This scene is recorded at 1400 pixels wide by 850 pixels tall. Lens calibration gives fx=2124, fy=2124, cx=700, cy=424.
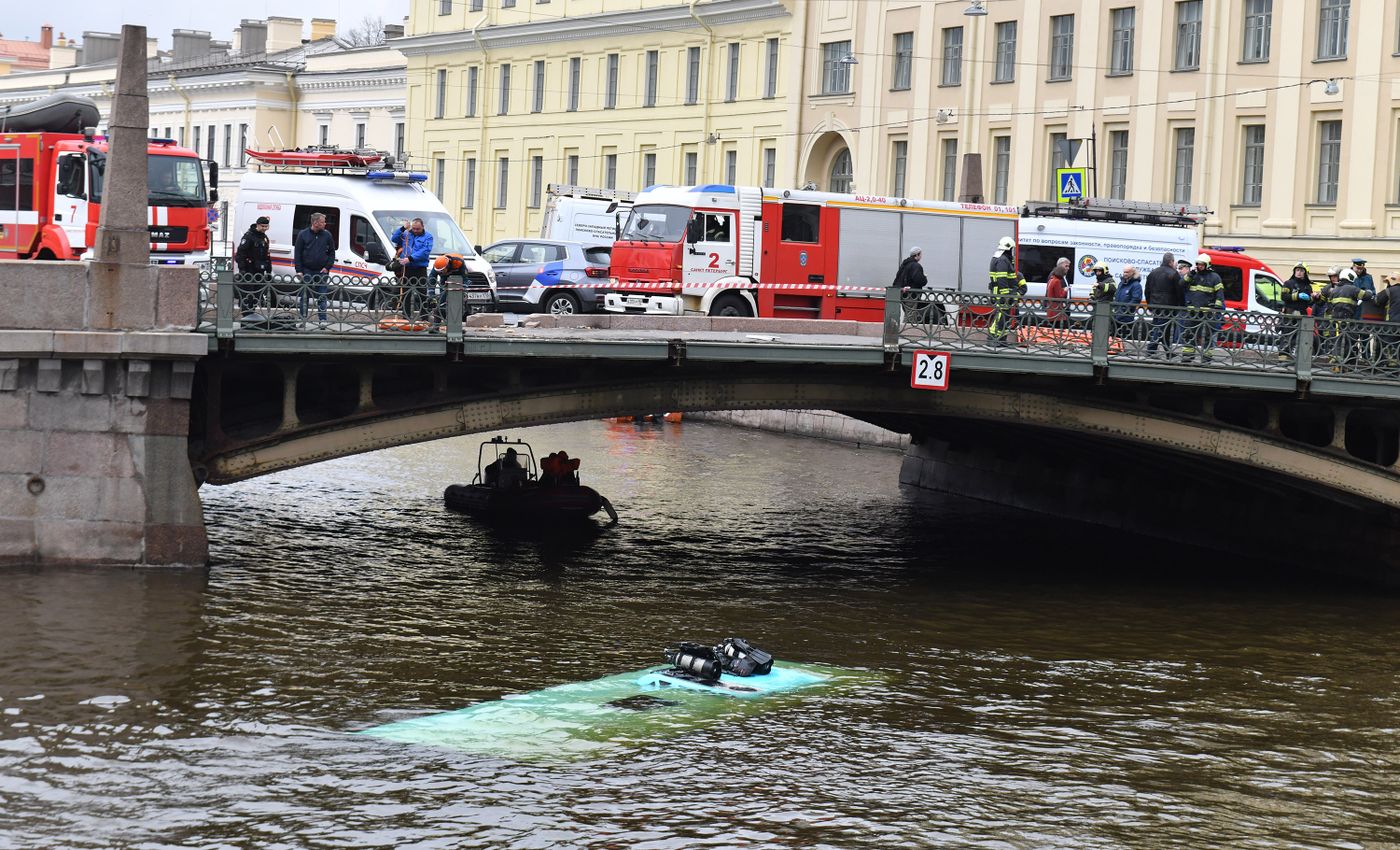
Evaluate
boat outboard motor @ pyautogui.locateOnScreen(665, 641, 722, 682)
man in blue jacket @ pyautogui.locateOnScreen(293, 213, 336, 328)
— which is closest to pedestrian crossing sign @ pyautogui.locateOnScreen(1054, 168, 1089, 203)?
man in blue jacket @ pyautogui.locateOnScreen(293, 213, 336, 328)

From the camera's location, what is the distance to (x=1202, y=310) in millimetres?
24250

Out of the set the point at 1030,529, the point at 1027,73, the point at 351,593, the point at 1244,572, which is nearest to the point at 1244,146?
the point at 1027,73

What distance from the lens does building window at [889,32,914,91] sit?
54906 millimetres

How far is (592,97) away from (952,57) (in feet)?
52.5

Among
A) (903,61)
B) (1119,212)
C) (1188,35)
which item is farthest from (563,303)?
(903,61)

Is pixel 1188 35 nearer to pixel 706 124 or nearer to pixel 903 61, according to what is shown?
pixel 903 61

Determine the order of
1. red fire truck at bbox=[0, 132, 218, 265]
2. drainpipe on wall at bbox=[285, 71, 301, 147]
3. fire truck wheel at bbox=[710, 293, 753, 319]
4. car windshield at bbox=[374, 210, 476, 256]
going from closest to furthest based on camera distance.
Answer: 1. red fire truck at bbox=[0, 132, 218, 265]
2. car windshield at bbox=[374, 210, 476, 256]
3. fire truck wheel at bbox=[710, 293, 753, 319]
4. drainpipe on wall at bbox=[285, 71, 301, 147]

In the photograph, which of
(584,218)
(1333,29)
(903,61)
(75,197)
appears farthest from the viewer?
(903,61)

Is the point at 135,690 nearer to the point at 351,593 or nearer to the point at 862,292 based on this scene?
the point at 351,593

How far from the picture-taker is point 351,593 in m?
24.3

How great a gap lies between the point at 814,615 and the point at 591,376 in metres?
3.75

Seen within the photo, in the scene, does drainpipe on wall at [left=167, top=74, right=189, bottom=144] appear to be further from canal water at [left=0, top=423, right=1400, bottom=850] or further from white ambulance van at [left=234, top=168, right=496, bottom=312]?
canal water at [left=0, top=423, right=1400, bottom=850]

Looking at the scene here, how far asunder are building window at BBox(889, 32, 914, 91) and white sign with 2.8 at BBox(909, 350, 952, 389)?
31.6 meters

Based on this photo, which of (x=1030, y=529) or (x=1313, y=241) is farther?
(x=1313, y=241)
